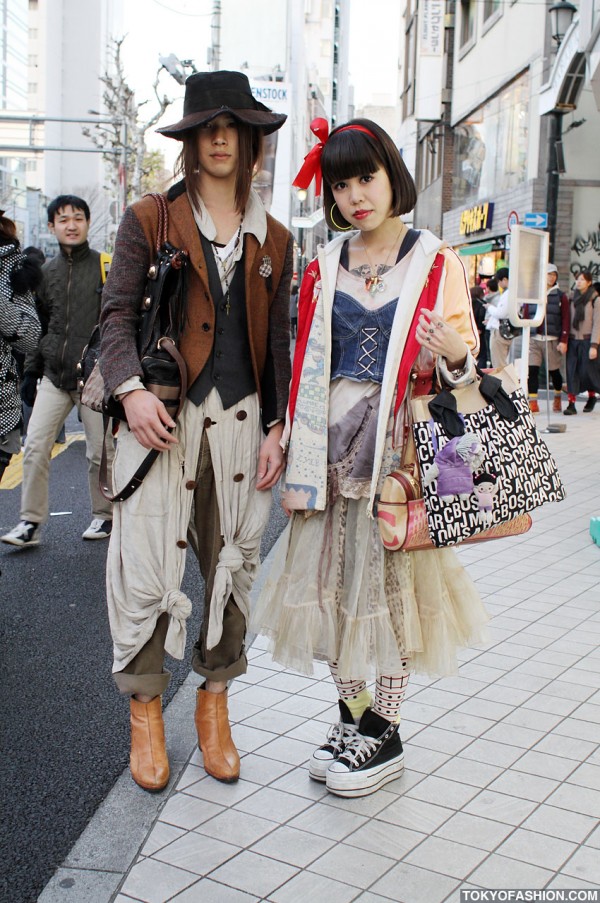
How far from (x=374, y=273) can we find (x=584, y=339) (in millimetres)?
10604

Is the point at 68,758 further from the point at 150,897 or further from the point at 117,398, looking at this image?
the point at 117,398

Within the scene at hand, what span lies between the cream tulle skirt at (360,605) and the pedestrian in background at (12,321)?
216 centimetres

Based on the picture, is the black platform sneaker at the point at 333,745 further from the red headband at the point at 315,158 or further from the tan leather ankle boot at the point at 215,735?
the red headband at the point at 315,158

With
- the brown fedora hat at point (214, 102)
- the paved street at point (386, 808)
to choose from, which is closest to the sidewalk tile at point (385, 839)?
the paved street at point (386, 808)

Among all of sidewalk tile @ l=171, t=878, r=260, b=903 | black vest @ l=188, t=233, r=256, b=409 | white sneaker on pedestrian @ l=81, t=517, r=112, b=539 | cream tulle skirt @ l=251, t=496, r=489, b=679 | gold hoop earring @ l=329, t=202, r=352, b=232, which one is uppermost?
gold hoop earring @ l=329, t=202, r=352, b=232

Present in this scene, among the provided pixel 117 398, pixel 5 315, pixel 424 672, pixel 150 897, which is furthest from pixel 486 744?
pixel 5 315

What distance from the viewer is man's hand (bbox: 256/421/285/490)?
2.96 m

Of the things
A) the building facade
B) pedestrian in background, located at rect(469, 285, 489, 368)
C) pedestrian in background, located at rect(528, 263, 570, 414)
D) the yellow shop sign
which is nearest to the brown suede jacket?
the building facade

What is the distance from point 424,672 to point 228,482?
836 mm

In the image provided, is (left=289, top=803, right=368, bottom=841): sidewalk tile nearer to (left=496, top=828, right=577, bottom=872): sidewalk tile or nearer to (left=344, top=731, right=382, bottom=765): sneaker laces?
(left=344, top=731, right=382, bottom=765): sneaker laces

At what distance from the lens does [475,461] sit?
258 centimetres

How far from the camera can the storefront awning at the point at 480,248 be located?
23.2 metres

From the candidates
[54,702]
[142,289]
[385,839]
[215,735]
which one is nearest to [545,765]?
[385,839]

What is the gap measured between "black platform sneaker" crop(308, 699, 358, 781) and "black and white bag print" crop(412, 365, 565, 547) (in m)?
0.82
